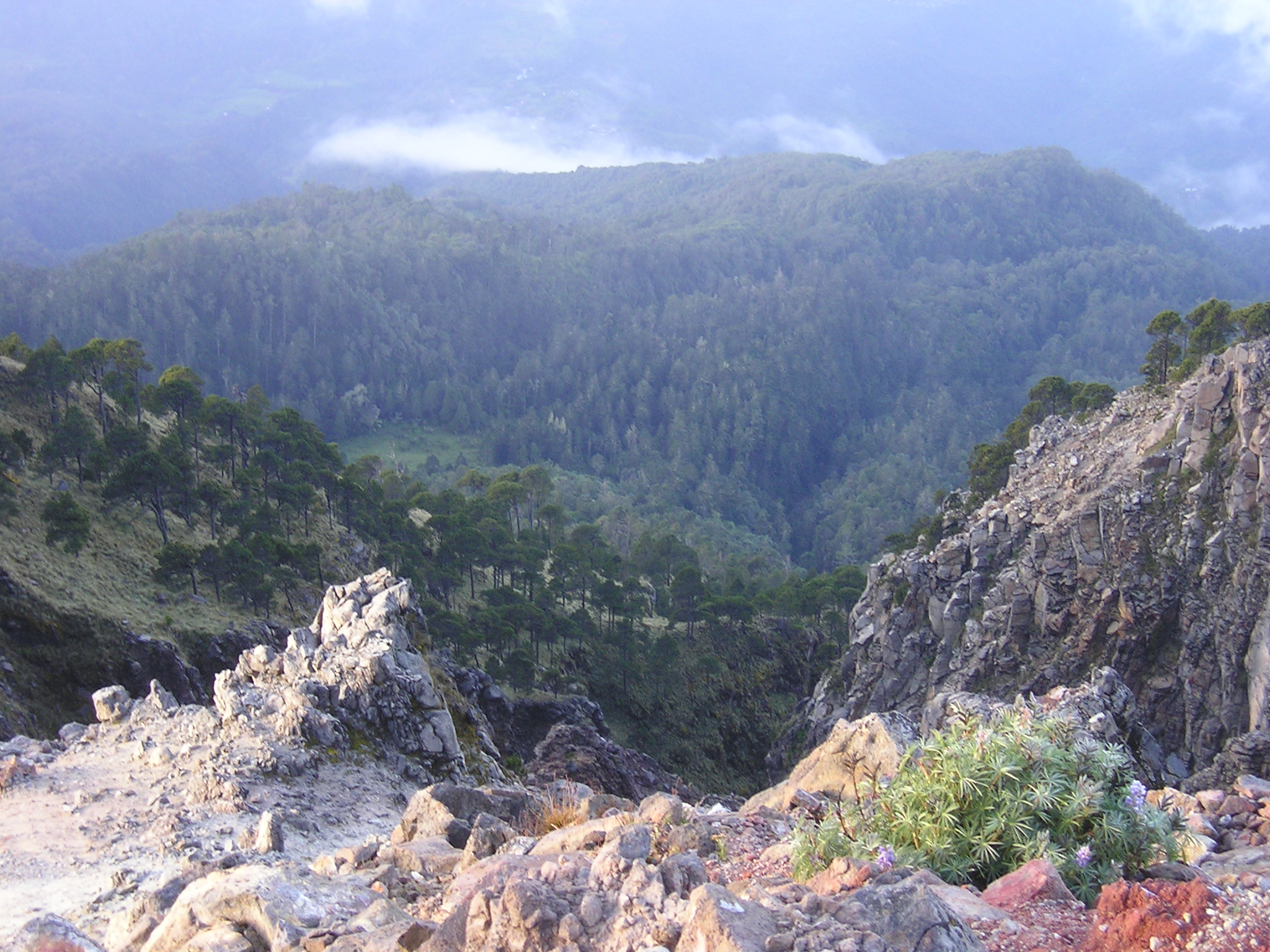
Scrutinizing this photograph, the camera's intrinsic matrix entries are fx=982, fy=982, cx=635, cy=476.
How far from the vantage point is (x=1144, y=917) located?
5223mm

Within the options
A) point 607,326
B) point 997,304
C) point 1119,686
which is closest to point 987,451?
point 1119,686

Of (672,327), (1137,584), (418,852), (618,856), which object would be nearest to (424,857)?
(418,852)

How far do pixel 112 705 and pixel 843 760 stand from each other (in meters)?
11.4

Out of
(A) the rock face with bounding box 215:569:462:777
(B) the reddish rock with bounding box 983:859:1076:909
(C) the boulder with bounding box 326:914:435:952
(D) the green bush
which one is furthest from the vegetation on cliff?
(B) the reddish rock with bounding box 983:859:1076:909

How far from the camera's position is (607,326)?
5994 inches

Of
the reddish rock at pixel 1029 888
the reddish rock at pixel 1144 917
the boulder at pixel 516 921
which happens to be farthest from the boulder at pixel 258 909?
the reddish rock at pixel 1144 917

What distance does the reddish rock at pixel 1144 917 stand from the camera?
5102mm

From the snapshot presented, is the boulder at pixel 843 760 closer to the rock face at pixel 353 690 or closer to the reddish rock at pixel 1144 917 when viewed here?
the reddish rock at pixel 1144 917

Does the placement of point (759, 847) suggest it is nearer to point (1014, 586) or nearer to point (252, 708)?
point (252, 708)

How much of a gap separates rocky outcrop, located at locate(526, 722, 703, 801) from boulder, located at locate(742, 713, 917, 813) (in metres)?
9.24

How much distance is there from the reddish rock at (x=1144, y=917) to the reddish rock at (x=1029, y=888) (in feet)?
1.31

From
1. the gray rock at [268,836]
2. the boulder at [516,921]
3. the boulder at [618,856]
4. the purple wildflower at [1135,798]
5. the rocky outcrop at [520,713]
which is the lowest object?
the rocky outcrop at [520,713]

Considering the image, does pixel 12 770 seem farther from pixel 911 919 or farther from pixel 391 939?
pixel 911 919

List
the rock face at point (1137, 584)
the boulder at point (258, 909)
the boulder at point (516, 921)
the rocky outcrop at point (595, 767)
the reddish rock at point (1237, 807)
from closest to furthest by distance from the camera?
the boulder at point (516, 921), the boulder at point (258, 909), the reddish rock at point (1237, 807), the rocky outcrop at point (595, 767), the rock face at point (1137, 584)
